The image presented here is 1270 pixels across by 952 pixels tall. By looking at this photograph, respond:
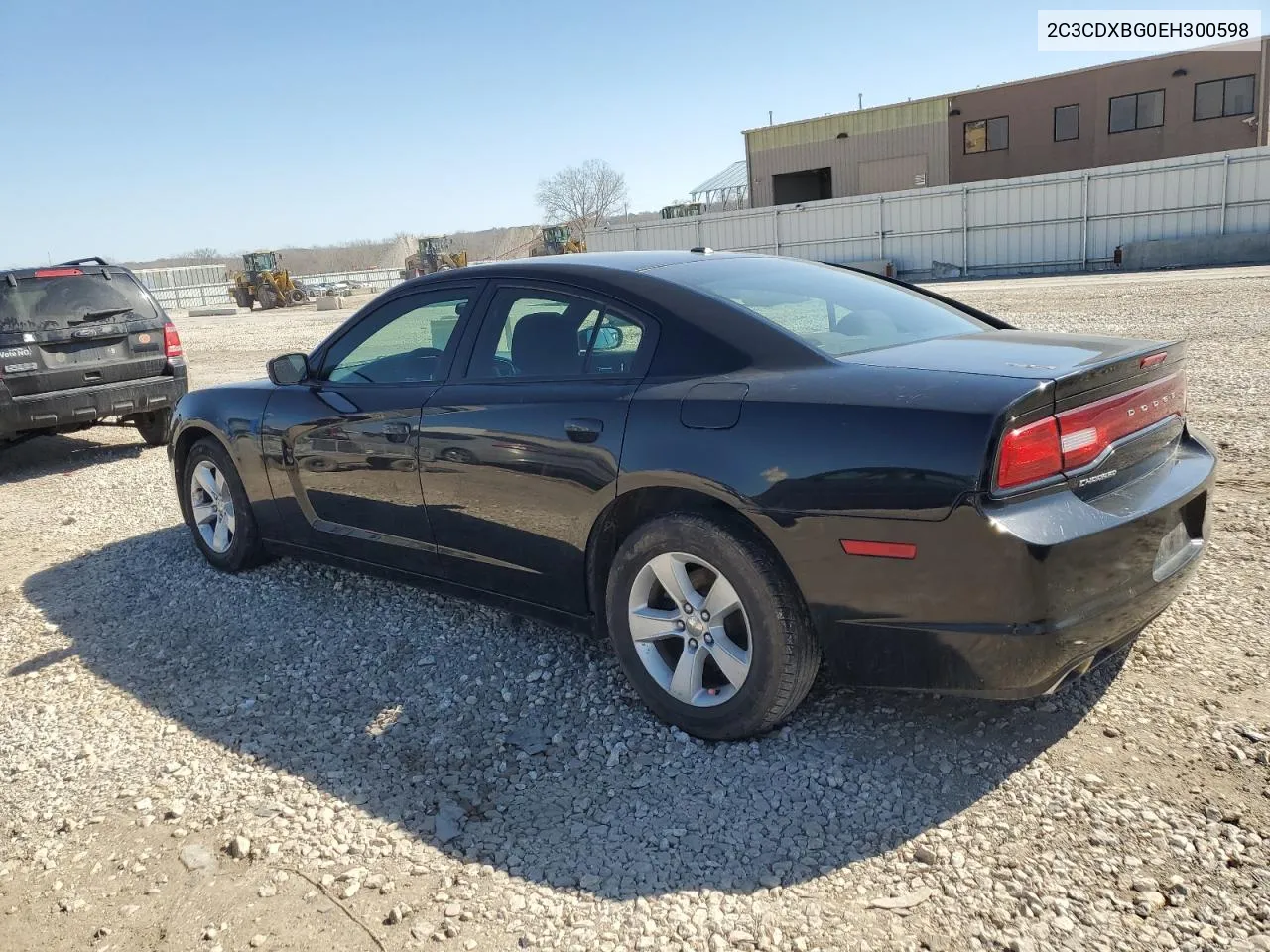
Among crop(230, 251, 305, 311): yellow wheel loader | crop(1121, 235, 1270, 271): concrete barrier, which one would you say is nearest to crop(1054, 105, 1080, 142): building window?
crop(1121, 235, 1270, 271): concrete barrier

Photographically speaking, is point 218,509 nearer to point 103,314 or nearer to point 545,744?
point 545,744

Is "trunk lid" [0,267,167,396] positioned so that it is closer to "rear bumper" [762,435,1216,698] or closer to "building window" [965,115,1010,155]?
"rear bumper" [762,435,1216,698]

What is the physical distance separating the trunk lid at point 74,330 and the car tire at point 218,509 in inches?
149

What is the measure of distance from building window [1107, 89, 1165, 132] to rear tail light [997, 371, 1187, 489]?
3851cm

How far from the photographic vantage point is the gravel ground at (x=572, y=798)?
2.49 meters

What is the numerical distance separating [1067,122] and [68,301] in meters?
37.3

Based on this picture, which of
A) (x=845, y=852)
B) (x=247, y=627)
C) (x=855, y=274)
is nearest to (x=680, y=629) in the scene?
(x=845, y=852)

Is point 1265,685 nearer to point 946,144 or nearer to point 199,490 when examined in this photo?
point 199,490

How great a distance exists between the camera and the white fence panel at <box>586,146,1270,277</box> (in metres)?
27.1

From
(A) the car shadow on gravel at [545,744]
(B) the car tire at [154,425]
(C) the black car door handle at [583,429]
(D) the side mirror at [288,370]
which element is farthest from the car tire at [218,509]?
(B) the car tire at [154,425]

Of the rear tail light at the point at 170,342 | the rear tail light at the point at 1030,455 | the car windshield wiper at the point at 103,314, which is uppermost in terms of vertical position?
the car windshield wiper at the point at 103,314

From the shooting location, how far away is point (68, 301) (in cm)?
869

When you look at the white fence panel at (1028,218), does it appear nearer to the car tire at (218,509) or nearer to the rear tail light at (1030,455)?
the car tire at (218,509)

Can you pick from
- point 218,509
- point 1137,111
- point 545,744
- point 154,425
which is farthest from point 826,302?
point 1137,111
